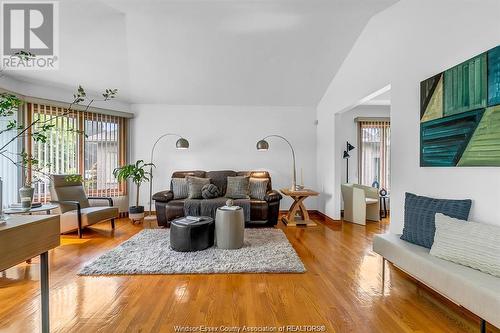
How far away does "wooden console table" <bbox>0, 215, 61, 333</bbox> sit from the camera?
4.40 feet

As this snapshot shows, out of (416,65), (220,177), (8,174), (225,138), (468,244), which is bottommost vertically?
(468,244)

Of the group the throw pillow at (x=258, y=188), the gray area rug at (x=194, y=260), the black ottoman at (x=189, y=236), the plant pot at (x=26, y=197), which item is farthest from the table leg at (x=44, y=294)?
the throw pillow at (x=258, y=188)

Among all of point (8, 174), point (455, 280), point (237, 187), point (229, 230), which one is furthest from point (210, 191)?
point (455, 280)

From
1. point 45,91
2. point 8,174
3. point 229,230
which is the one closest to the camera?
point 229,230

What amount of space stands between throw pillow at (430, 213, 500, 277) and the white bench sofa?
51 millimetres

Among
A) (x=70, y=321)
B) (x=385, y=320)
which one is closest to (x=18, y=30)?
(x=70, y=321)

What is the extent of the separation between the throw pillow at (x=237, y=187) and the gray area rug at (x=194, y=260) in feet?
4.42

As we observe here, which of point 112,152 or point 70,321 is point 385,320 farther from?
point 112,152

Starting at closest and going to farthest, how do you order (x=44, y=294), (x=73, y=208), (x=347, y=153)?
(x=44, y=294), (x=73, y=208), (x=347, y=153)

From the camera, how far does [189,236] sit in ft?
10.6

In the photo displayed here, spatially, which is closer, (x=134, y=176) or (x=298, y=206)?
(x=298, y=206)

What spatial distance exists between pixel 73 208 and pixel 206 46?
3534 millimetres

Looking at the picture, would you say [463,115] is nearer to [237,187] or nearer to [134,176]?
[237,187]

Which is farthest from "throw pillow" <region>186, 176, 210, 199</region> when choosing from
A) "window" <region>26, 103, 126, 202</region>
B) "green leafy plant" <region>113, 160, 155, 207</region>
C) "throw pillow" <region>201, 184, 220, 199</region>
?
"window" <region>26, 103, 126, 202</region>
